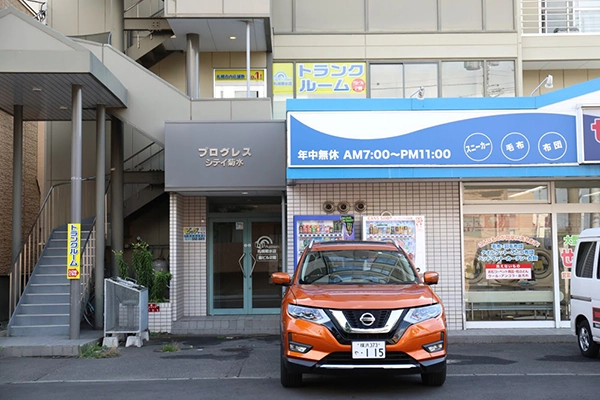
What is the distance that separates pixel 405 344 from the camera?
7.07 meters

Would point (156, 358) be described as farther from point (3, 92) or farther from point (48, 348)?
point (3, 92)

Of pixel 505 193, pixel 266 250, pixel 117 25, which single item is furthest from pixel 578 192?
pixel 117 25

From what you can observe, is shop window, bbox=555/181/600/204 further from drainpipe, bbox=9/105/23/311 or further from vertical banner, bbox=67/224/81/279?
drainpipe, bbox=9/105/23/311

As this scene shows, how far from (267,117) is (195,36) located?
3.08 meters

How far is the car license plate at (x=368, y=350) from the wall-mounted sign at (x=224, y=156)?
6526mm

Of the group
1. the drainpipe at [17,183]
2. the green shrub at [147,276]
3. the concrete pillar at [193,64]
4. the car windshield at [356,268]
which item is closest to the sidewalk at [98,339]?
the green shrub at [147,276]

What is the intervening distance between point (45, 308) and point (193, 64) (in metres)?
6.27

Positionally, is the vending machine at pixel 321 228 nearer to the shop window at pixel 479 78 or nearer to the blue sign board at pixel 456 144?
the blue sign board at pixel 456 144

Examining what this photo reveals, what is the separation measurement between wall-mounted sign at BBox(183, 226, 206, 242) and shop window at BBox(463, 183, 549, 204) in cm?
580

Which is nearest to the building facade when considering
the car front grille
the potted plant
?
the potted plant

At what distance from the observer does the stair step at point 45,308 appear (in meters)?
12.1

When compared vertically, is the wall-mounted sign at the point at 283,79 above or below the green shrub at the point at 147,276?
above

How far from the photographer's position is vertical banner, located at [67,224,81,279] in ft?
37.1

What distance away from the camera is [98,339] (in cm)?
1151
